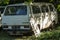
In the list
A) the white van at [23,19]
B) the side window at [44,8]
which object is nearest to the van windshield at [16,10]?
the white van at [23,19]

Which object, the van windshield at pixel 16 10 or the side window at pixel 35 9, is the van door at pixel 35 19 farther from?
the van windshield at pixel 16 10

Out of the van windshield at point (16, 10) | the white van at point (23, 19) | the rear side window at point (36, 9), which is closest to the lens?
the white van at point (23, 19)

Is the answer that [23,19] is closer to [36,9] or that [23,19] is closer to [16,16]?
[16,16]

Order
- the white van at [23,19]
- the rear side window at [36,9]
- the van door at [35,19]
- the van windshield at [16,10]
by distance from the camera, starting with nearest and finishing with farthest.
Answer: the white van at [23,19]
the van door at [35,19]
the van windshield at [16,10]
the rear side window at [36,9]

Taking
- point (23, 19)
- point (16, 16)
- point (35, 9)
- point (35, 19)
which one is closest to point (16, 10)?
point (16, 16)

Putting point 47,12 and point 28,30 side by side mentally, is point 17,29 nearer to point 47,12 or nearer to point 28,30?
point 28,30

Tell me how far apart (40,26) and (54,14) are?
2.83m

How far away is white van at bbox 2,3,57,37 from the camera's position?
12.1 metres

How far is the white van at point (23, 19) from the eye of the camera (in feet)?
39.7

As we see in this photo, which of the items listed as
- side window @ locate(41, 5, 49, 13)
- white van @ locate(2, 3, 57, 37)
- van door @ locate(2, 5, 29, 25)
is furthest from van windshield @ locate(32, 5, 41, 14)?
side window @ locate(41, 5, 49, 13)

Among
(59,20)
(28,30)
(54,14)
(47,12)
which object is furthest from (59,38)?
(59,20)

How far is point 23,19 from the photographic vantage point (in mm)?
12164

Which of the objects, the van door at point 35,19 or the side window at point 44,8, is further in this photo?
the side window at point 44,8

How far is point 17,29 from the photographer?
12.3m
